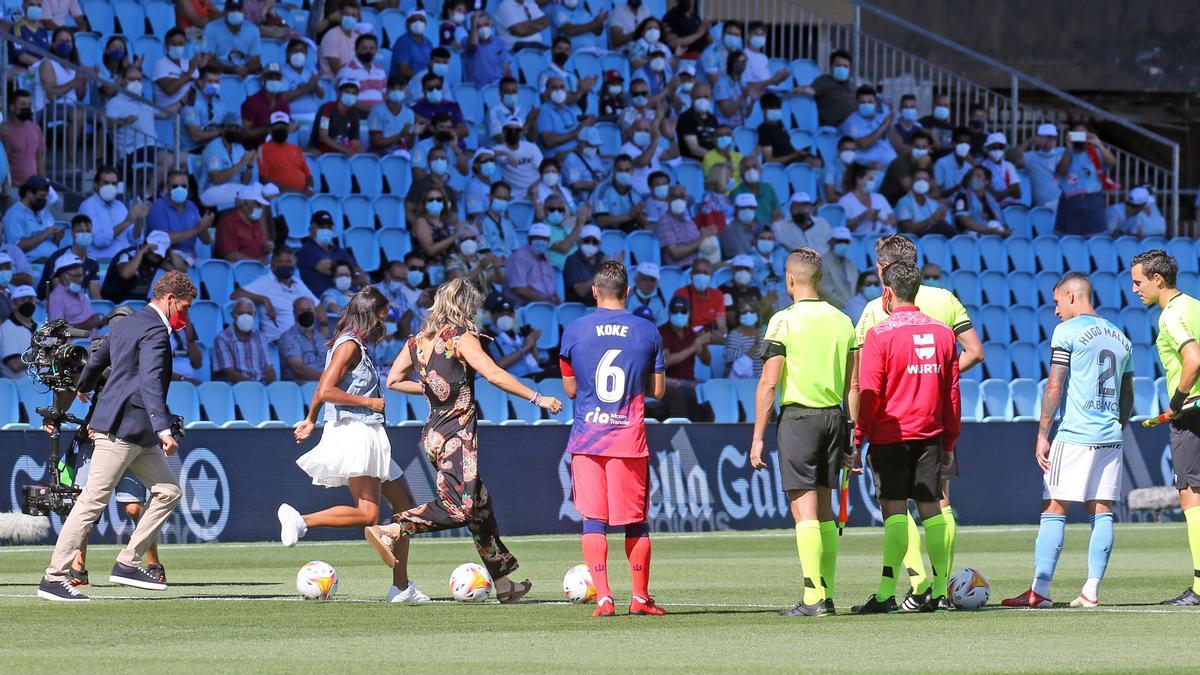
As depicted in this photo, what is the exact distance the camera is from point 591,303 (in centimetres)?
2409

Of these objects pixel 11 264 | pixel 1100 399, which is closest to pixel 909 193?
pixel 11 264

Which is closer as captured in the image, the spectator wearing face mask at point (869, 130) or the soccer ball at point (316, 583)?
the soccer ball at point (316, 583)

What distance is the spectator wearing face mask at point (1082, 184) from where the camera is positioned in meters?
29.0

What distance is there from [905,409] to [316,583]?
12.6 feet

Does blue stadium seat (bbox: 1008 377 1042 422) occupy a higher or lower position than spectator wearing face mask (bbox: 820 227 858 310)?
lower

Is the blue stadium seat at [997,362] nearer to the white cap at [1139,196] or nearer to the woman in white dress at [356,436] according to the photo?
the white cap at [1139,196]

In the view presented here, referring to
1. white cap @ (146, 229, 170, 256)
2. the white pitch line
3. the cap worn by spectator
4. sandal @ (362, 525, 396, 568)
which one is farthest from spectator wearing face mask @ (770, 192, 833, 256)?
sandal @ (362, 525, 396, 568)

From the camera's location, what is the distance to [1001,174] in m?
28.9

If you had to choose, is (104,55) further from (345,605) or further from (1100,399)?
(1100,399)

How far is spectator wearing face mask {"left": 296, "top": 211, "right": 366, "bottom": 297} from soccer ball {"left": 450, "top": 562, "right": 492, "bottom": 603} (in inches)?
390

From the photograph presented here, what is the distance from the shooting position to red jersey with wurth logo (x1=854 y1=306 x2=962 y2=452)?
36.1 feet

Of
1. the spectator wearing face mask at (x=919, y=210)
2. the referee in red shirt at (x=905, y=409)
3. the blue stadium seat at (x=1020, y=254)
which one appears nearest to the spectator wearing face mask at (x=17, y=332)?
the referee in red shirt at (x=905, y=409)

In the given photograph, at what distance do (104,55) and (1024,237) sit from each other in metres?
13.2

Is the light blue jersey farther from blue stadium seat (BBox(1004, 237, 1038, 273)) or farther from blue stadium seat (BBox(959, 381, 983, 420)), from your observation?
blue stadium seat (BBox(1004, 237, 1038, 273))
